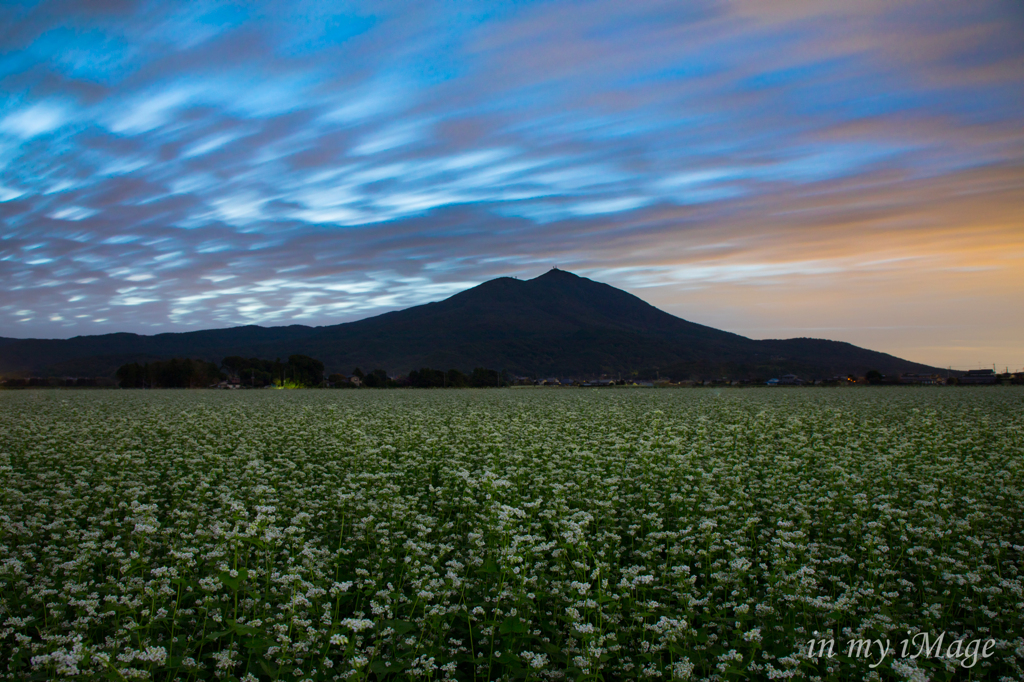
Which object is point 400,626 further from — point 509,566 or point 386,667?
point 509,566

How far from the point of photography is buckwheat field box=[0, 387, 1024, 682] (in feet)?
14.8

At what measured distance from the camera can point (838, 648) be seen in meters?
4.83

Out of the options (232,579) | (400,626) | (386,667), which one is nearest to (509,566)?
(400,626)

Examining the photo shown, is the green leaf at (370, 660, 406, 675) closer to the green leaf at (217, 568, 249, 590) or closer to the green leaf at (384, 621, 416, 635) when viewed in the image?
the green leaf at (384, 621, 416, 635)

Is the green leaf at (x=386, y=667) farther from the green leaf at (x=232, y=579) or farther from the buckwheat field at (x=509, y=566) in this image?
the green leaf at (x=232, y=579)

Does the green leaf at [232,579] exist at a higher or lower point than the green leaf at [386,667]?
higher

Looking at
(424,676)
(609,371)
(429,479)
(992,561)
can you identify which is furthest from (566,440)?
(609,371)

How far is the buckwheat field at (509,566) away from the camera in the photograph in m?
4.51

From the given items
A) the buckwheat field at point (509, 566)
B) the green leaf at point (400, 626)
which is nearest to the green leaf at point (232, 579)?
the buckwheat field at point (509, 566)

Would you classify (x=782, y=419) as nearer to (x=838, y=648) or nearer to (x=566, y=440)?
(x=566, y=440)

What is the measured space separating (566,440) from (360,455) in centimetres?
500

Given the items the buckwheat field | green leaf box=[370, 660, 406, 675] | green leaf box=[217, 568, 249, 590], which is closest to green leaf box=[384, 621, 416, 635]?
the buckwheat field

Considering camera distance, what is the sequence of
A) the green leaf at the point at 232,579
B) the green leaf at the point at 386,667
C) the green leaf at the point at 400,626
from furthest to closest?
the green leaf at the point at 400,626
the green leaf at the point at 232,579
the green leaf at the point at 386,667

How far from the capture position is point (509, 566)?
525 centimetres
